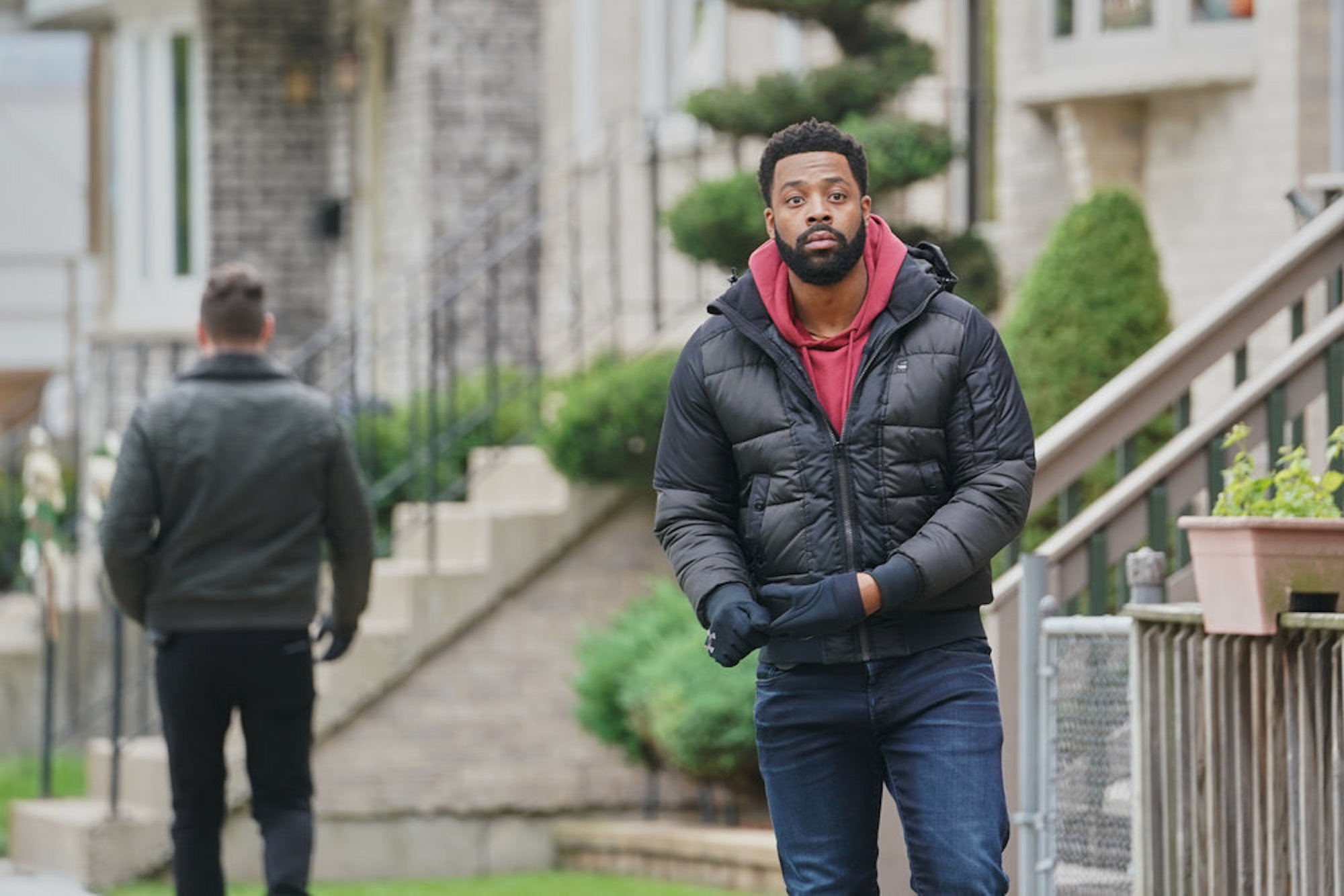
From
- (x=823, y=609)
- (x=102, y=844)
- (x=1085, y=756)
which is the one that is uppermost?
(x=823, y=609)

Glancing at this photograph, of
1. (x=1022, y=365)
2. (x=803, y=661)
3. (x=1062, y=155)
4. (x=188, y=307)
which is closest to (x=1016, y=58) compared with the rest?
(x=1062, y=155)

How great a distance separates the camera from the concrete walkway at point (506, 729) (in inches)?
424

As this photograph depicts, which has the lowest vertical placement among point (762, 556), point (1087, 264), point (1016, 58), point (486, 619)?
point (486, 619)

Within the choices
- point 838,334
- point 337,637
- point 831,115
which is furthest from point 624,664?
point 838,334

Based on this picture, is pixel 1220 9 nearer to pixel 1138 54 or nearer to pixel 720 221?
pixel 1138 54

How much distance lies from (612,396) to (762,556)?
20.5 feet

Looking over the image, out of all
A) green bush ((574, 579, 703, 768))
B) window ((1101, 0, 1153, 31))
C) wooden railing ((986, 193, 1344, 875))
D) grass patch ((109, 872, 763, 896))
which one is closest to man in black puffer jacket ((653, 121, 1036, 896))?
A: wooden railing ((986, 193, 1344, 875))

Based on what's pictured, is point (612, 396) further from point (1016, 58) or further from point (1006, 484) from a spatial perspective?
point (1006, 484)

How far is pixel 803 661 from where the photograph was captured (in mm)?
4734

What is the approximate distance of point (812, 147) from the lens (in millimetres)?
4789

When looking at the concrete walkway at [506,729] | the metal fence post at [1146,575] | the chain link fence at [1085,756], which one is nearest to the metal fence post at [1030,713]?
the chain link fence at [1085,756]

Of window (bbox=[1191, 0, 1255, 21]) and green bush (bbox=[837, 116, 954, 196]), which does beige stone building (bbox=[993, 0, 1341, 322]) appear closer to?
Result: window (bbox=[1191, 0, 1255, 21])

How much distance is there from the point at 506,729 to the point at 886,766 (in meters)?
6.26

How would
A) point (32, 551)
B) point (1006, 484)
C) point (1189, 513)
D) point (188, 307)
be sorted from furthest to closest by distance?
point (188, 307) → point (32, 551) → point (1189, 513) → point (1006, 484)
